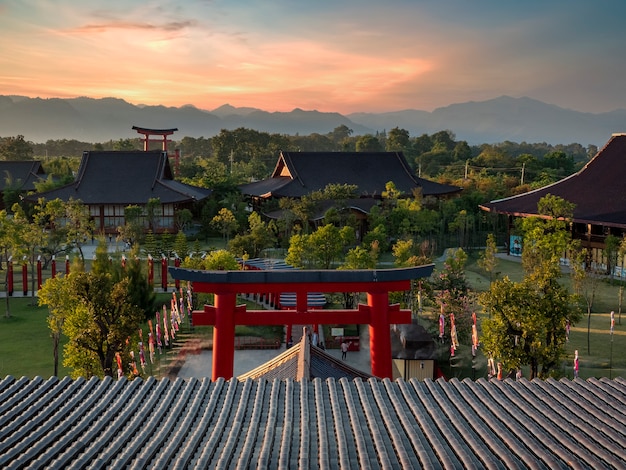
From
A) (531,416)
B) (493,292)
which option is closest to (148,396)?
(531,416)

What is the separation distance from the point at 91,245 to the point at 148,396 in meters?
32.4

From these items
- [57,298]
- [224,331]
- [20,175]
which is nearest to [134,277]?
[57,298]

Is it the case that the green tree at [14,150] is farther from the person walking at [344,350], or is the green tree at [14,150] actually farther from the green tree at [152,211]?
the person walking at [344,350]

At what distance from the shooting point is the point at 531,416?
607 cm

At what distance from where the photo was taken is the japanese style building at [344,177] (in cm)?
4259

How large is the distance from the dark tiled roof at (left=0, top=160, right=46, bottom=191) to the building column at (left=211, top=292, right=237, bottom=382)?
40.7 meters

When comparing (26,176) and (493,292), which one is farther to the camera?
(26,176)

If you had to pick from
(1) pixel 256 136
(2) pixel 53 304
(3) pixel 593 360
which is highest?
(1) pixel 256 136

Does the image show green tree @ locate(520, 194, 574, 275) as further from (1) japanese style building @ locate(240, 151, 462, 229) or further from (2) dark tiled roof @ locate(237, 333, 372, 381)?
(1) japanese style building @ locate(240, 151, 462, 229)

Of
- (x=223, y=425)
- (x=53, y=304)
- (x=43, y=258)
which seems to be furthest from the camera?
(x=43, y=258)

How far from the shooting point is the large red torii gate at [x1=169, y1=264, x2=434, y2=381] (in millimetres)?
12102

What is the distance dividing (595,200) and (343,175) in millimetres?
18335

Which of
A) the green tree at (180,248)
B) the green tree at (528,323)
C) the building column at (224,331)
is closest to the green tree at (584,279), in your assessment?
the green tree at (528,323)

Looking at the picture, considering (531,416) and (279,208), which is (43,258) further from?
(531,416)
